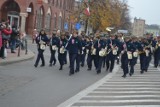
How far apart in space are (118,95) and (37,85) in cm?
296

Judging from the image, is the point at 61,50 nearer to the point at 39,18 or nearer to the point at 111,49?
the point at 111,49

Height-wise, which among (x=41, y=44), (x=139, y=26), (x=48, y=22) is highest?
(x=139, y=26)

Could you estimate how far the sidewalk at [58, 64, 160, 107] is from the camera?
11023 millimetres

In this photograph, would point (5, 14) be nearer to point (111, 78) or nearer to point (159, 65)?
point (159, 65)

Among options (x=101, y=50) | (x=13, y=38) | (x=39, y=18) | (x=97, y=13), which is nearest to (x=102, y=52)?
(x=101, y=50)

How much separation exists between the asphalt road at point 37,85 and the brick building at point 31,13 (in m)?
26.4

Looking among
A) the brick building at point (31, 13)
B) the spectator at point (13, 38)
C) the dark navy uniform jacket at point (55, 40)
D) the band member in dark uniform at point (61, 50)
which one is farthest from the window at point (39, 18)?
the band member in dark uniform at point (61, 50)

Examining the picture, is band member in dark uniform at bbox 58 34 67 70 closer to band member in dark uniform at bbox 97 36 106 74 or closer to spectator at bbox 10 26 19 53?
band member in dark uniform at bbox 97 36 106 74

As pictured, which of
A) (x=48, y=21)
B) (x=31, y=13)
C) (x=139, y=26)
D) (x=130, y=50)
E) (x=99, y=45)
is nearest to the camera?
(x=130, y=50)

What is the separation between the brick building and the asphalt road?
2644 cm

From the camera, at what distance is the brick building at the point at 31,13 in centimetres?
5038

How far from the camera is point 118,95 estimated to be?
1266 centimetres

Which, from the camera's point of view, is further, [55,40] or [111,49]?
[55,40]

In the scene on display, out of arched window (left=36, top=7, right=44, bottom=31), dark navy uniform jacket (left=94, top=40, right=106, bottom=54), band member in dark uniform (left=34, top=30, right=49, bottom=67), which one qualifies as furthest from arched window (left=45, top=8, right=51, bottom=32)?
dark navy uniform jacket (left=94, top=40, right=106, bottom=54)
